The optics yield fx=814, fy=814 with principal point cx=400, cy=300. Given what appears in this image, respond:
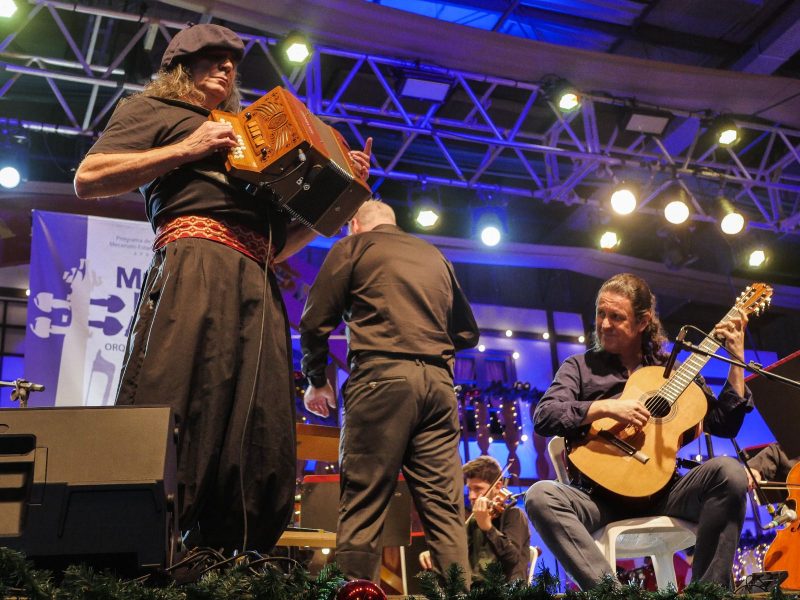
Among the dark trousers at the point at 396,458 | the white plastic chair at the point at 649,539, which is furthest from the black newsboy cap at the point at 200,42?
the white plastic chair at the point at 649,539

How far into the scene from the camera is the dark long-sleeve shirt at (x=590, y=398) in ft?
10.1

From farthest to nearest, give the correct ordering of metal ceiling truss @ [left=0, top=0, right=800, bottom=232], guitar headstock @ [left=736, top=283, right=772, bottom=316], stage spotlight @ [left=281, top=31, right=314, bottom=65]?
metal ceiling truss @ [left=0, top=0, right=800, bottom=232] → stage spotlight @ [left=281, top=31, right=314, bottom=65] → guitar headstock @ [left=736, top=283, right=772, bottom=316]

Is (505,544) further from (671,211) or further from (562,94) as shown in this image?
(671,211)

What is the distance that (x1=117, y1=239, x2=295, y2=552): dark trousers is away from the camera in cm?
192

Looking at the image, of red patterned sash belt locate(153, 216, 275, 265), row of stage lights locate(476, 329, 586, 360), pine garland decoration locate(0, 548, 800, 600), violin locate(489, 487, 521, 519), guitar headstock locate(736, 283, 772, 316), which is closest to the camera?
pine garland decoration locate(0, 548, 800, 600)

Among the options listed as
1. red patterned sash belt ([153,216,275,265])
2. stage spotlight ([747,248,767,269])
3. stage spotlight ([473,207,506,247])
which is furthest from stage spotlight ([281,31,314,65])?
stage spotlight ([747,248,767,269])

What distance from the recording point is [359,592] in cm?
140

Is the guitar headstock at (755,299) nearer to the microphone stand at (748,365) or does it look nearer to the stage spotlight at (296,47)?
the microphone stand at (748,365)

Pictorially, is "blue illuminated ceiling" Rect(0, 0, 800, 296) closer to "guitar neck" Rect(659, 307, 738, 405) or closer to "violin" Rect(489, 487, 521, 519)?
"violin" Rect(489, 487, 521, 519)

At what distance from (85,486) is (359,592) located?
514mm

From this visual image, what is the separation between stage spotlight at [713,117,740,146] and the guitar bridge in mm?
5505

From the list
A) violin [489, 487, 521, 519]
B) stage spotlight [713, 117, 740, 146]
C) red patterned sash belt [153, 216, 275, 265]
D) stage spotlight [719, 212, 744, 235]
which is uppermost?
stage spotlight [713, 117, 740, 146]

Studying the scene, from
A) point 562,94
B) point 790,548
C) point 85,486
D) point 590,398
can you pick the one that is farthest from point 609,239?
point 85,486

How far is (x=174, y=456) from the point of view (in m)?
1.64
